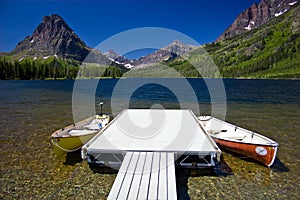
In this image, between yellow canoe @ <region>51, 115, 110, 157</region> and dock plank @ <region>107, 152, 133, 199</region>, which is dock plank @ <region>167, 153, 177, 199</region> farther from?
yellow canoe @ <region>51, 115, 110, 157</region>

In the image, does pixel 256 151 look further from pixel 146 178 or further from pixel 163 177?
pixel 146 178

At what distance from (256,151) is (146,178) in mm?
7135

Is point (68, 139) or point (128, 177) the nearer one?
point (128, 177)

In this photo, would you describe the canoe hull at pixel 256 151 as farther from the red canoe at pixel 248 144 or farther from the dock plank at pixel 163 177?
the dock plank at pixel 163 177

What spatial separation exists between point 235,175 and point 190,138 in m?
3.07

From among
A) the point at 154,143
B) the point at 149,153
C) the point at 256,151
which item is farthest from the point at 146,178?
the point at 256,151

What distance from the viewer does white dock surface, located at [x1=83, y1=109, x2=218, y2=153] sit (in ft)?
34.7

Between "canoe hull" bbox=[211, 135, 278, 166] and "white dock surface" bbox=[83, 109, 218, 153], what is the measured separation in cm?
196

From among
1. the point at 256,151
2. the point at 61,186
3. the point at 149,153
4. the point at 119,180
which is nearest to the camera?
the point at 119,180

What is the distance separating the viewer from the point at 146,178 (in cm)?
820

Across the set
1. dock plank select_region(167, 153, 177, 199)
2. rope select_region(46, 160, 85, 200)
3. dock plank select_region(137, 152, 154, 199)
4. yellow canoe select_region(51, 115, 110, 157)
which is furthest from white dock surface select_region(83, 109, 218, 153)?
rope select_region(46, 160, 85, 200)

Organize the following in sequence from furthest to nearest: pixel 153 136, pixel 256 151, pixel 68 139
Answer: pixel 153 136, pixel 68 139, pixel 256 151

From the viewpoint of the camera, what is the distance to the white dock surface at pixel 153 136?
10.6 m

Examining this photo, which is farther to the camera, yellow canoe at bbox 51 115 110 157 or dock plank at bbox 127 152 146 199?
yellow canoe at bbox 51 115 110 157
